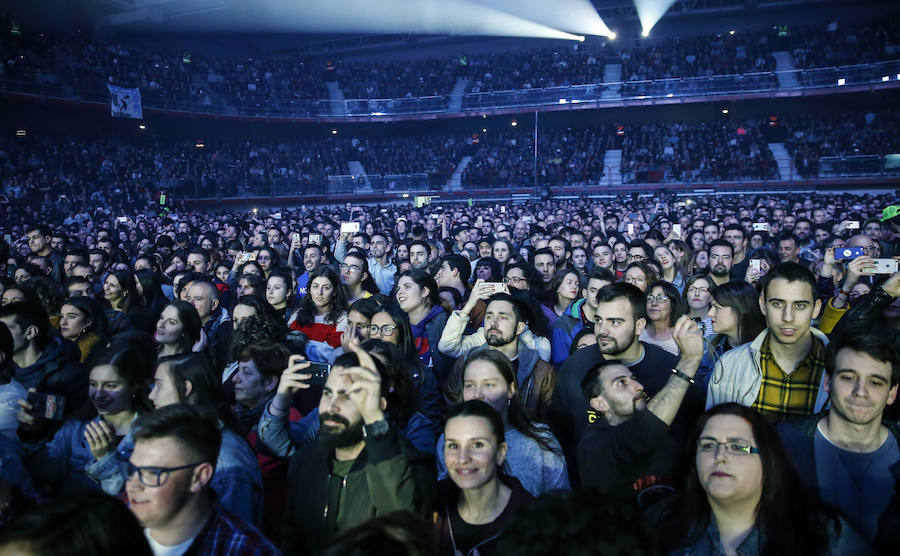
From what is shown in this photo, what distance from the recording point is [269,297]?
6305 mm

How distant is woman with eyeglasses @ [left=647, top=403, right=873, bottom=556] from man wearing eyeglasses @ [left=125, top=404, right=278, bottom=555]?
1.58m

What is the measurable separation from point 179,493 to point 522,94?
92.2 feet

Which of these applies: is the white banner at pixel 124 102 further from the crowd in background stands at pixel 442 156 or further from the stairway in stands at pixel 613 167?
the stairway in stands at pixel 613 167

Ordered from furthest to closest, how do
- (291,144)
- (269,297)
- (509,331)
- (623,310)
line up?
(291,144) → (269,297) → (509,331) → (623,310)

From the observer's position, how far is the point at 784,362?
3.28m

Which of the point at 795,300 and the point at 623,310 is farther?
the point at 623,310

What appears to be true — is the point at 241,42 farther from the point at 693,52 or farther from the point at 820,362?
the point at 820,362

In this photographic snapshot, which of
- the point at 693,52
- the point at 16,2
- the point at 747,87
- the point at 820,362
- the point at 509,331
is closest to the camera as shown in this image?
the point at 820,362

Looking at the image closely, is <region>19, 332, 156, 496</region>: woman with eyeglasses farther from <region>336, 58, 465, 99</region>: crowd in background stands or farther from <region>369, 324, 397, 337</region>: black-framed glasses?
<region>336, 58, 465, 99</region>: crowd in background stands

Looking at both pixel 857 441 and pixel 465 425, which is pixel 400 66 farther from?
pixel 857 441

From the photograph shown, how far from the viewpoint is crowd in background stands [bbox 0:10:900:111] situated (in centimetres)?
2392

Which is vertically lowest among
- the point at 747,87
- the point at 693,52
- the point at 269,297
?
the point at 269,297

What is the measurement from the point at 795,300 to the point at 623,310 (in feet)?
2.99

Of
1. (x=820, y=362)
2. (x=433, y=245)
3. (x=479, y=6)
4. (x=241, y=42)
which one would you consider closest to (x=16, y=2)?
(x=241, y=42)
